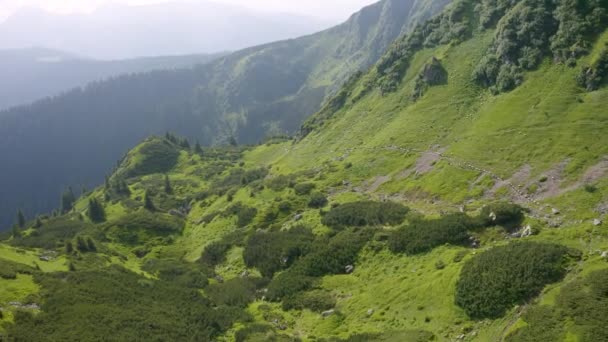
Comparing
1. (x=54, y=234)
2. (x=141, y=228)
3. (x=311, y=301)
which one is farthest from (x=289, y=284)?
(x=54, y=234)

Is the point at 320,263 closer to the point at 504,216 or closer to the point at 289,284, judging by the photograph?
the point at 289,284

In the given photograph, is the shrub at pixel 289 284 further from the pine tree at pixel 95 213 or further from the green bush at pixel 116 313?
the pine tree at pixel 95 213

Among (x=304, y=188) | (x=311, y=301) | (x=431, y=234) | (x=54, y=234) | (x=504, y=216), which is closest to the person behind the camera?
(x=504, y=216)

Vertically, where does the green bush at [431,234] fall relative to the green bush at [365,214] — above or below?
above

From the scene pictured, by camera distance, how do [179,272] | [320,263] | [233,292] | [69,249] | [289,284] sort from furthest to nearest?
[69,249] → [179,272] → [233,292] → [320,263] → [289,284]

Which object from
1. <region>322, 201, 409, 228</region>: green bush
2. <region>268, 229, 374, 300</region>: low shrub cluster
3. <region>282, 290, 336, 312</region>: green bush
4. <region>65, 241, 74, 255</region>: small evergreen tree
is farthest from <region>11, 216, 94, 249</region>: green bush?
<region>282, 290, 336, 312</region>: green bush

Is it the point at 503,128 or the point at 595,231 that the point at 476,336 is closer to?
the point at 595,231

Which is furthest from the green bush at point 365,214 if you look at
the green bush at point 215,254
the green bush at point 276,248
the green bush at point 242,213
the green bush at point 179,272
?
the green bush at point 242,213
